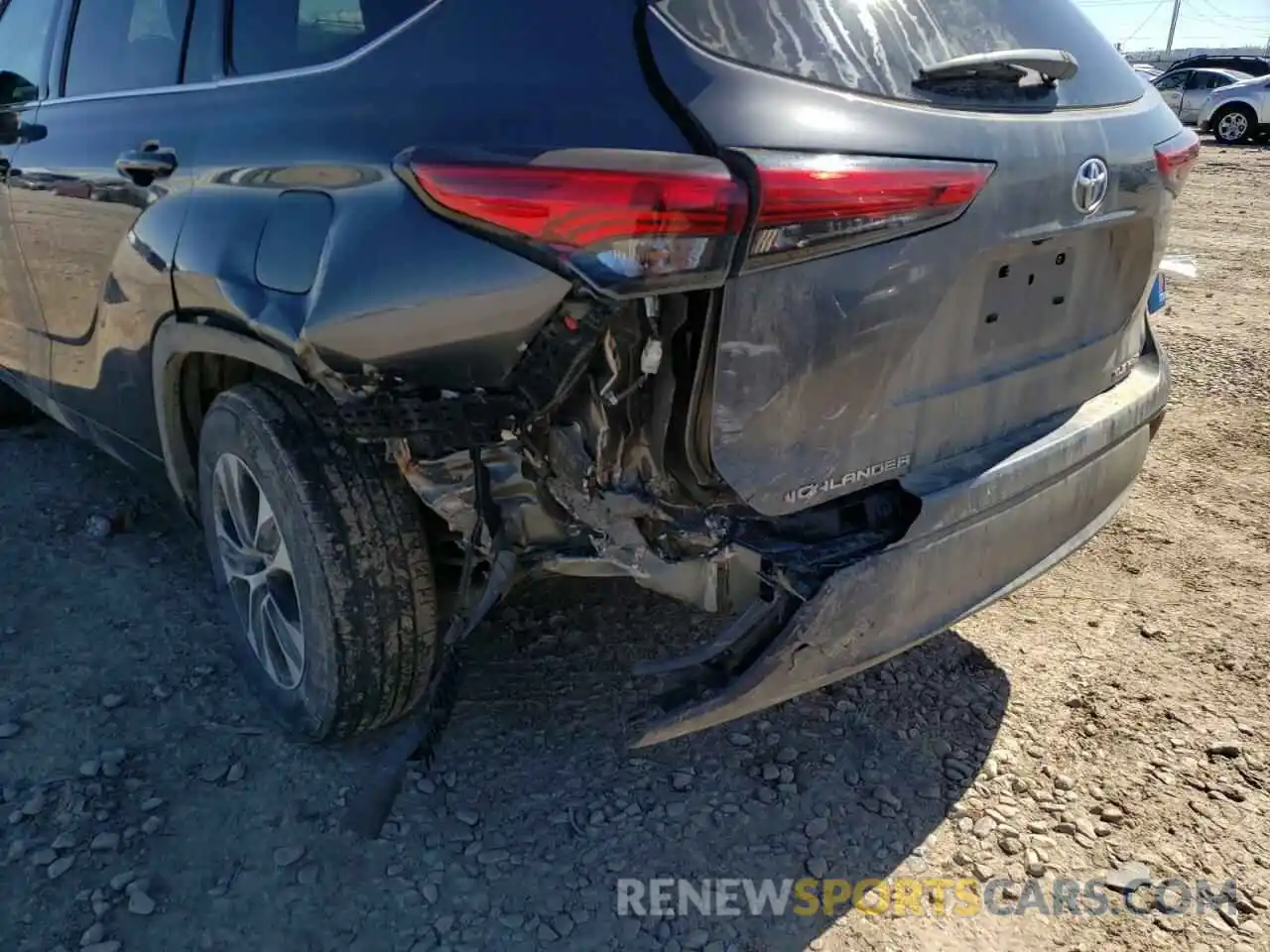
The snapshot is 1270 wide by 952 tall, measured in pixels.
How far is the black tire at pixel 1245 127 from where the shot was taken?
20.8 meters

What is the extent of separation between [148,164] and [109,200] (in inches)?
11.4

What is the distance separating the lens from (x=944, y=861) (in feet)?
7.43

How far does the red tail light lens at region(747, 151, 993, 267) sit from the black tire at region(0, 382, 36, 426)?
13.3 feet

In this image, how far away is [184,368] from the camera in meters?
2.69

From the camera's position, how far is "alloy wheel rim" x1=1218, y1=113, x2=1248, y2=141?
2092 cm

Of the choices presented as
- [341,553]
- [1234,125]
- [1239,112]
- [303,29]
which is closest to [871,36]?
[303,29]

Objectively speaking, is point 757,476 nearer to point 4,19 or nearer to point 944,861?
point 944,861

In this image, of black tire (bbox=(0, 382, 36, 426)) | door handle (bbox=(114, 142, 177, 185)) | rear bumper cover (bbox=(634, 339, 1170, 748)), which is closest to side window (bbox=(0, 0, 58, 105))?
door handle (bbox=(114, 142, 177, 185))

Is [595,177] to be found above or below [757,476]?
above

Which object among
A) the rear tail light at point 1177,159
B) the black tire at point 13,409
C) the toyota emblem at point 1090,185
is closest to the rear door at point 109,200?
the black tire at point 13,409

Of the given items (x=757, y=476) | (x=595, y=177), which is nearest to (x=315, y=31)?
(x=595, y=177)

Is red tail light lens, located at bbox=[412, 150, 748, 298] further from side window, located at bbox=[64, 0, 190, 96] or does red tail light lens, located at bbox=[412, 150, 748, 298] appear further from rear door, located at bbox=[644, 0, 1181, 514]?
side window, located at bbox=[64, 0, 190, 96]

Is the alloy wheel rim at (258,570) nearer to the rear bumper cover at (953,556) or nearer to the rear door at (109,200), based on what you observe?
the rear door at (109,200)

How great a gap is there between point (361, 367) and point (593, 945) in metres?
1.21
